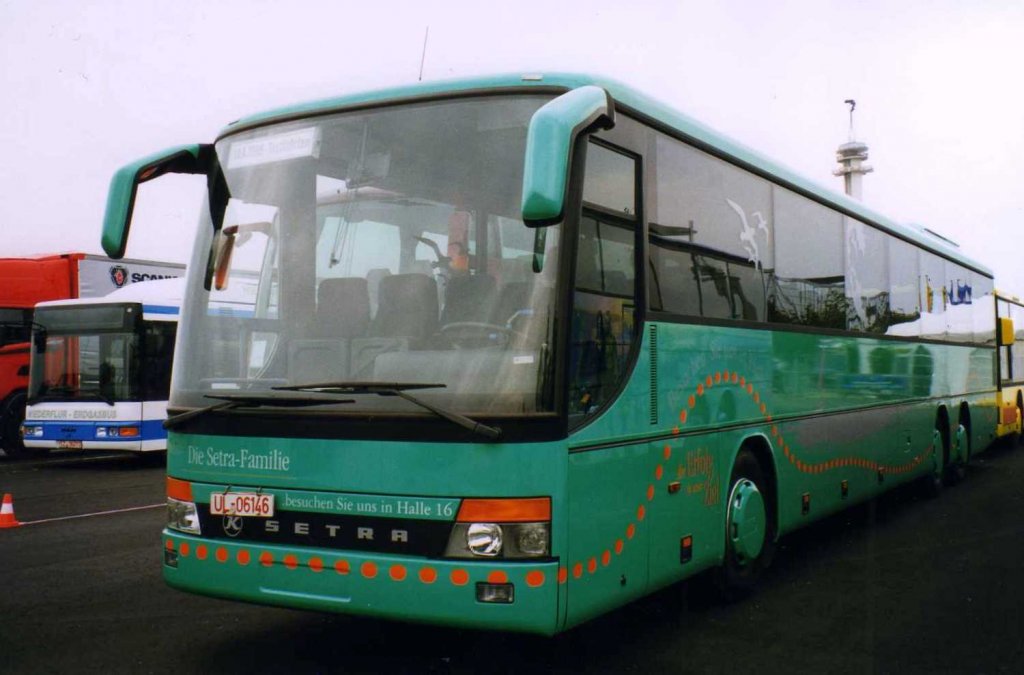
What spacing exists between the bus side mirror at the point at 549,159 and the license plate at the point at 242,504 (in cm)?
197

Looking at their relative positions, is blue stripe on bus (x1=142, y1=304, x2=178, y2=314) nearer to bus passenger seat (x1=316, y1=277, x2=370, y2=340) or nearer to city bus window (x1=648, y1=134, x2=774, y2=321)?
city bus window (x1=648, y1=134, x2=774, y2=321)

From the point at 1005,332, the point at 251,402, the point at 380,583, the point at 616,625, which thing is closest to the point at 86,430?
the point at 616,625

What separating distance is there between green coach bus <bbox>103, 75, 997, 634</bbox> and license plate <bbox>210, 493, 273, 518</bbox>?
1 centimetres

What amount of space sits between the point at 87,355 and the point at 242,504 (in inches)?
558

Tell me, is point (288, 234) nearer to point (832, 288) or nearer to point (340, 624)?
point (340, 624)

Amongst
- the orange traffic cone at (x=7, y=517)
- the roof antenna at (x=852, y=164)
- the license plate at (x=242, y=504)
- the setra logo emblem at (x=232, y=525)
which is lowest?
the orange traffic cone at (x=7, y=517)

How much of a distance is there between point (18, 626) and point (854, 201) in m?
8.10

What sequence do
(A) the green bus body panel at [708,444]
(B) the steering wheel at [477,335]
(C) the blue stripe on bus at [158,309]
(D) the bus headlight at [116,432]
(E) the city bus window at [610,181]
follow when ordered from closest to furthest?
(B) the steering wheel at [477,335] < (A) the green bus body panel at [708,444] < (E) the city bus window at [610,181] < (D) the bus headlight at [116,432] < (C) the blue stripe on bus at [158,309]

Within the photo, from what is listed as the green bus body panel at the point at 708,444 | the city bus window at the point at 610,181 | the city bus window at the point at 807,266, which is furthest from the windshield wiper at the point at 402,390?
the city bus window at the point at 807,266

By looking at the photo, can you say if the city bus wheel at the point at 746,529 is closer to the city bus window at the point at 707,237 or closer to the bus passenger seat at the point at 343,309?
the city bus window at the point at 707,237

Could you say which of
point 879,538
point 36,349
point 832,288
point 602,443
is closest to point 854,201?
point 832,288

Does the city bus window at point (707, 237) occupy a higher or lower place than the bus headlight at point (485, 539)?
higher

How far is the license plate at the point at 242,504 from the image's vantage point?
534 centimetres

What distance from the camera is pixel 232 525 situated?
5.45m
